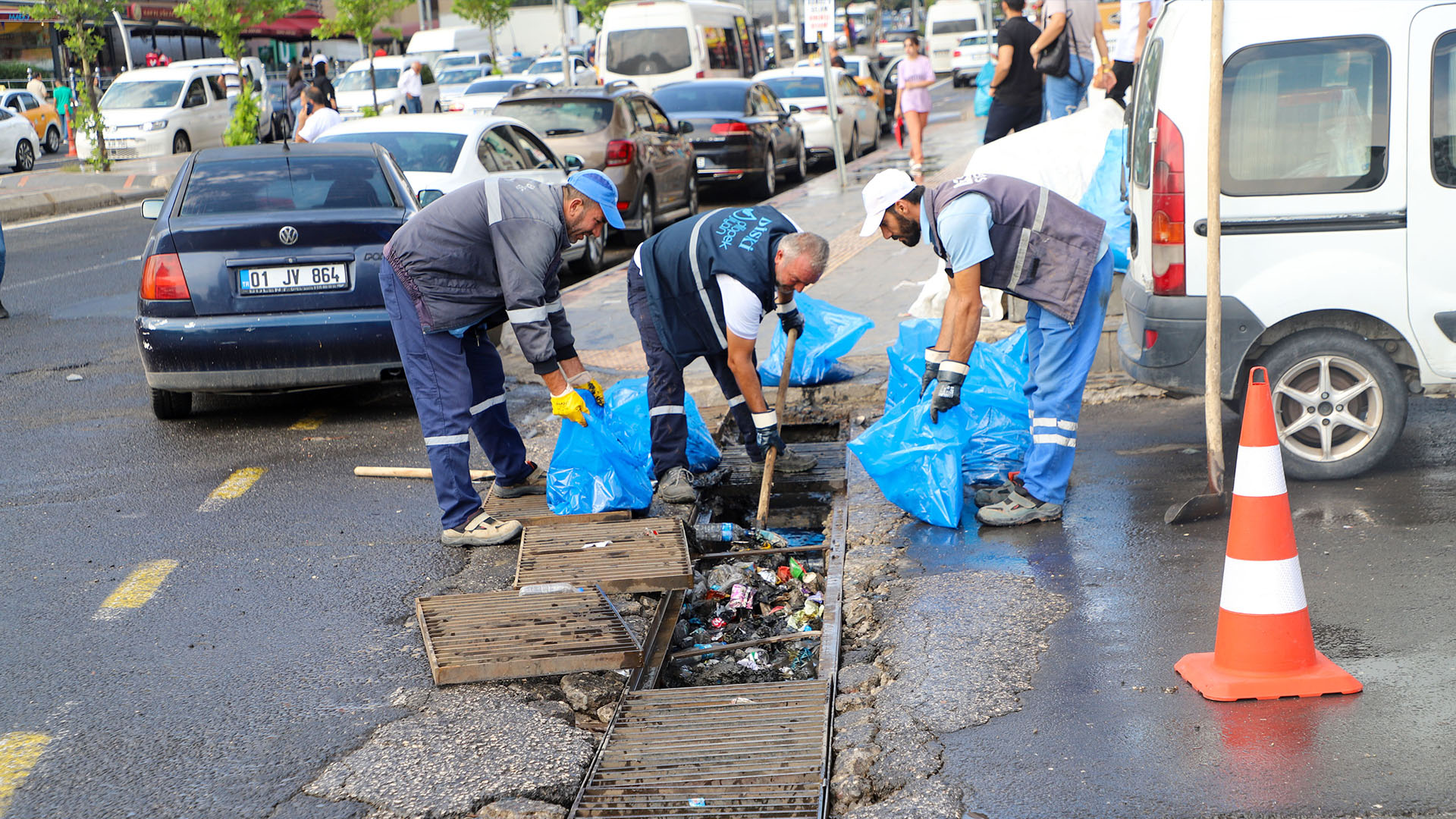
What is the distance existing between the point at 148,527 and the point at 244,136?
1696 cm

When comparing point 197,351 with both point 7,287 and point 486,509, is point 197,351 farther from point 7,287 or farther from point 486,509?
point 7,287

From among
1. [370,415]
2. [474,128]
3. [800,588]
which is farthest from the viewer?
[474,128]

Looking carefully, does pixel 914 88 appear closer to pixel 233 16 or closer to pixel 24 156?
pixel 24 156

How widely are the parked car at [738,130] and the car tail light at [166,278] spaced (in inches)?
380

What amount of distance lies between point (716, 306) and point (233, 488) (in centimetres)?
250

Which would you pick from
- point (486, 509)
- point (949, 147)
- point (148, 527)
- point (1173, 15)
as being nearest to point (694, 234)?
point (486, 509)

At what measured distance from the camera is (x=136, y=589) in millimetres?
A: 4746

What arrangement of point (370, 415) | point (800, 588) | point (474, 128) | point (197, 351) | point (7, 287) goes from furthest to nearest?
point (7, 287), point (474, 128), point (370, 415), point (197, 351), point (800, 588)

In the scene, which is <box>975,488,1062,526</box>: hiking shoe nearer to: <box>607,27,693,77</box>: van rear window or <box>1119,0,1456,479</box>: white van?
<box>1119,0,1456,479</box>: white van

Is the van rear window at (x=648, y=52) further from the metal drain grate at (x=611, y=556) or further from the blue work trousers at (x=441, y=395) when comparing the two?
the metal drain grate at (x=611, y=556)

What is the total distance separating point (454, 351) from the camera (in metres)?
5.21

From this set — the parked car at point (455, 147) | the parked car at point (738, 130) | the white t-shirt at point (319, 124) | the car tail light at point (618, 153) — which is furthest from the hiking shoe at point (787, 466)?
the parked car at point (738, 130)

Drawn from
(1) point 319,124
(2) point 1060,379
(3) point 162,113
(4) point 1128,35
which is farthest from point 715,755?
(3) point 162,113

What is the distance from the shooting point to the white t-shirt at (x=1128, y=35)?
10.0m
